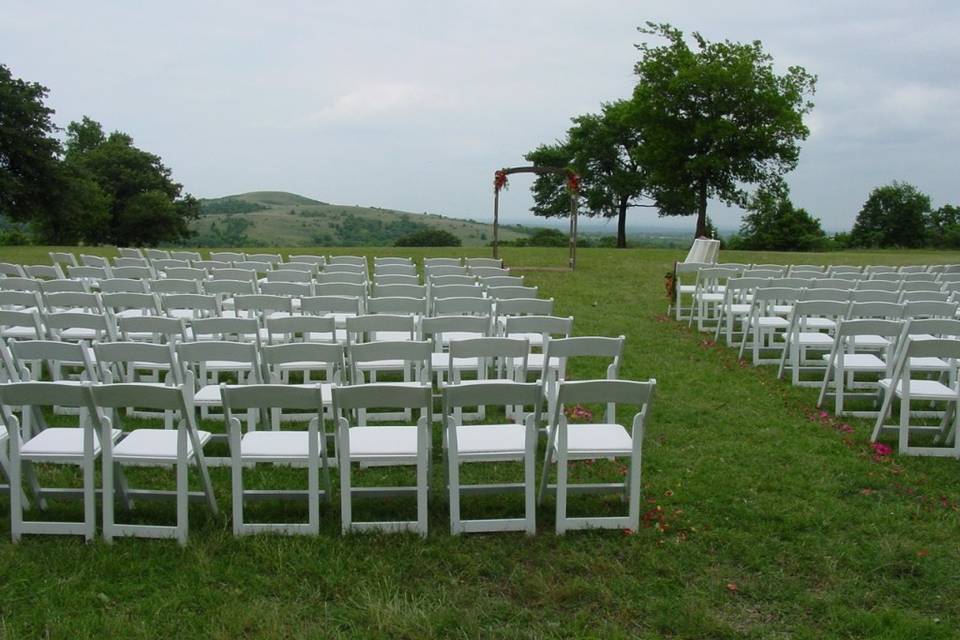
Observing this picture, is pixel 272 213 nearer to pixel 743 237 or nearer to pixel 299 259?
pixel 743 237

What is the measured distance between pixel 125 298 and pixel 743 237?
46970mm

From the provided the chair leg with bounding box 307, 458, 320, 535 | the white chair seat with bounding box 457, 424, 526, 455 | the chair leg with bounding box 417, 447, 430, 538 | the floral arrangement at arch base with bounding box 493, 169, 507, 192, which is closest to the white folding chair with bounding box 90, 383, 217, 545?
the chair leg with bounding box 307, 458, 320, 535

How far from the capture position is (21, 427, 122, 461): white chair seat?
13.8 feet

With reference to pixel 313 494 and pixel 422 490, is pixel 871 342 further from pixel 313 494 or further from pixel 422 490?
pixel 313 494

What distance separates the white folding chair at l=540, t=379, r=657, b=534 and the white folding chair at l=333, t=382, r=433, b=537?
69 centimetres

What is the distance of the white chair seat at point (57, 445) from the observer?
13.8 feet

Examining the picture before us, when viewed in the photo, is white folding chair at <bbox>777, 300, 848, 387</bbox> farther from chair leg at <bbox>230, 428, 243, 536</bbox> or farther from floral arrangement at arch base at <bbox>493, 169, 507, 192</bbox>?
floral arrangement at arch base at <bbox>493, 169, 507, 192</bbox>

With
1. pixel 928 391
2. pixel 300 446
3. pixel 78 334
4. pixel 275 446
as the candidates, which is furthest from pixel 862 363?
pixel 78 334

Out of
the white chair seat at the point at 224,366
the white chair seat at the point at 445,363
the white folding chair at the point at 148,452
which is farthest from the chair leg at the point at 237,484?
the white chair seat at the point at 445,363

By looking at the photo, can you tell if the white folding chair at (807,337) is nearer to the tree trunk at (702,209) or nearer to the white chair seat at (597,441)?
the white chair seat at (597,441)

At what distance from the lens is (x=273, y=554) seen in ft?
13.4

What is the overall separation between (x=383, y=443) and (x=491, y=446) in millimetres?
575

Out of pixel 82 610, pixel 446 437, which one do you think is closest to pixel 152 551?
pixel 82 610

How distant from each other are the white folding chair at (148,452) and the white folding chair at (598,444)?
181 centimetres
